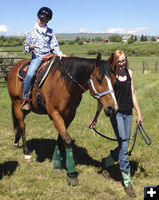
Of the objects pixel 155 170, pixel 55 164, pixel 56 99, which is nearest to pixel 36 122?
pixel 55 164

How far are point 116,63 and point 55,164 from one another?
2294 millimetres

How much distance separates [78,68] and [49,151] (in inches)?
101

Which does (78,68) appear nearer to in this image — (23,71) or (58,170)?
(23,71)

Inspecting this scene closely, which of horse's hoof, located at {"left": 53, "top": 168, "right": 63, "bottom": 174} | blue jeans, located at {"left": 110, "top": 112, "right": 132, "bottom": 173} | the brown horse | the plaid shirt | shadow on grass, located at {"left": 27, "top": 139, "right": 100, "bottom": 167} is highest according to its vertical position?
the plaid shirt

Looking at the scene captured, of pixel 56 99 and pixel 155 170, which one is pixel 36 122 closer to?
pixel 56 99

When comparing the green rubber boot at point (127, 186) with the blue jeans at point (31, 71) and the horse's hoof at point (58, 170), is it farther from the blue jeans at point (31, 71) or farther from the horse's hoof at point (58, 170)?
the blue jeans at point (31, 71)

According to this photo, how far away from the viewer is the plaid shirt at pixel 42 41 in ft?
16.2

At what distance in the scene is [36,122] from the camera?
792 cm

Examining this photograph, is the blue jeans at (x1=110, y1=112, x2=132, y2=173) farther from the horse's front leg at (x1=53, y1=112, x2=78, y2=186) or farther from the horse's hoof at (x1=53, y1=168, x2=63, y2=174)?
→ the horse's hoof at (x1=53, y1=168, x2=63, y2=174)

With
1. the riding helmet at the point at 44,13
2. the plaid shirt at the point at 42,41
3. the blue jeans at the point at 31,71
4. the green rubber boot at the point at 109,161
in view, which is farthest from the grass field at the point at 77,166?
the riding helmet at the point at 44,13

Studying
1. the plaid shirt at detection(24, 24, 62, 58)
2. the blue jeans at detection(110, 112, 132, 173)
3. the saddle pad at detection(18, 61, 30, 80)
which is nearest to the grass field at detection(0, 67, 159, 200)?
the blue jeans at detection(110, 112, 132, 173)

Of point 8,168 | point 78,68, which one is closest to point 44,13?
point 78,68

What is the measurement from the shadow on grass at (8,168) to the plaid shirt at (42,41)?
7.34 ft

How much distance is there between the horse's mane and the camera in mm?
3674
